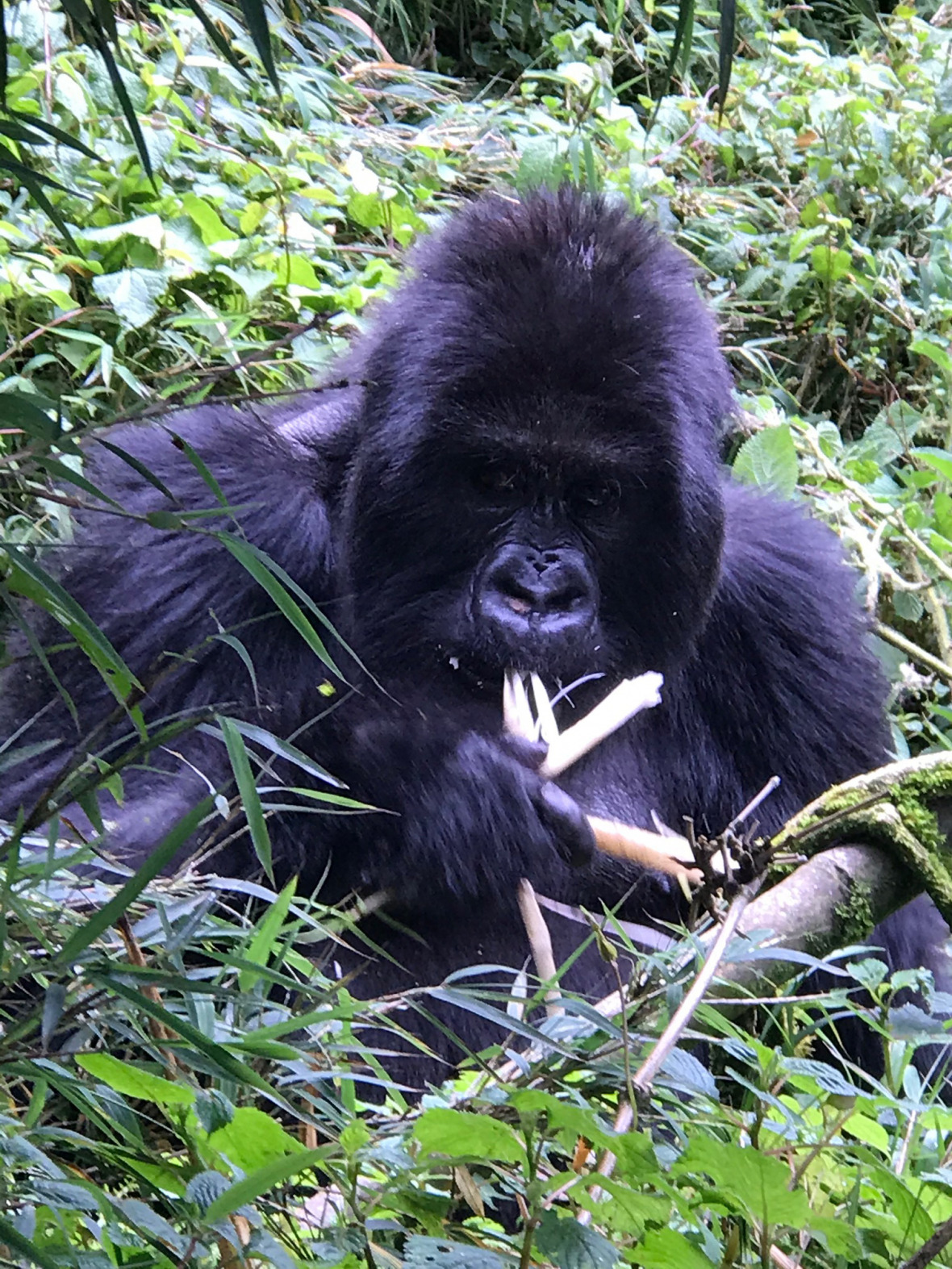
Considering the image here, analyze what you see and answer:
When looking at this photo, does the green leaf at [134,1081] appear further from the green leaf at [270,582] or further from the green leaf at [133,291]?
the green leaf at [133,291]

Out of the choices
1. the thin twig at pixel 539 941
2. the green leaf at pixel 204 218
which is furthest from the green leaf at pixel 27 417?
the green leaf at pixel 204 218

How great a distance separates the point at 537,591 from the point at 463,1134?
1562mm

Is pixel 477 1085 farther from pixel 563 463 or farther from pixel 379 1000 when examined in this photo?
pixel 563 463

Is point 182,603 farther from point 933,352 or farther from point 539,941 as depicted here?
point 933,352

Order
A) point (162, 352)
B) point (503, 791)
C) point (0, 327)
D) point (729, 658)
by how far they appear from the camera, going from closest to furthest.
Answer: point (0, 327) → point (503, 791) → point (729, 658) → point (162, 352)

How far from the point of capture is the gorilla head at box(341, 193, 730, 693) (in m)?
2.73

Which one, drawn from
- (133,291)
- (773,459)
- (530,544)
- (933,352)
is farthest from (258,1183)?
(933,352)

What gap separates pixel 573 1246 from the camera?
3.89 feet

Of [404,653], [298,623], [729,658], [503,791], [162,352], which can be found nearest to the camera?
[298,623]

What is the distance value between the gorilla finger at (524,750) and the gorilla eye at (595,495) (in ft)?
1.61

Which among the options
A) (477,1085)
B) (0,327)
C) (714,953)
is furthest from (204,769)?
(714,953)

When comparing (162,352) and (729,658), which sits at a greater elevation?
(162,352)

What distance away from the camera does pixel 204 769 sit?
2.60m

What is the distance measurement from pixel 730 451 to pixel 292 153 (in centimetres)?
147
